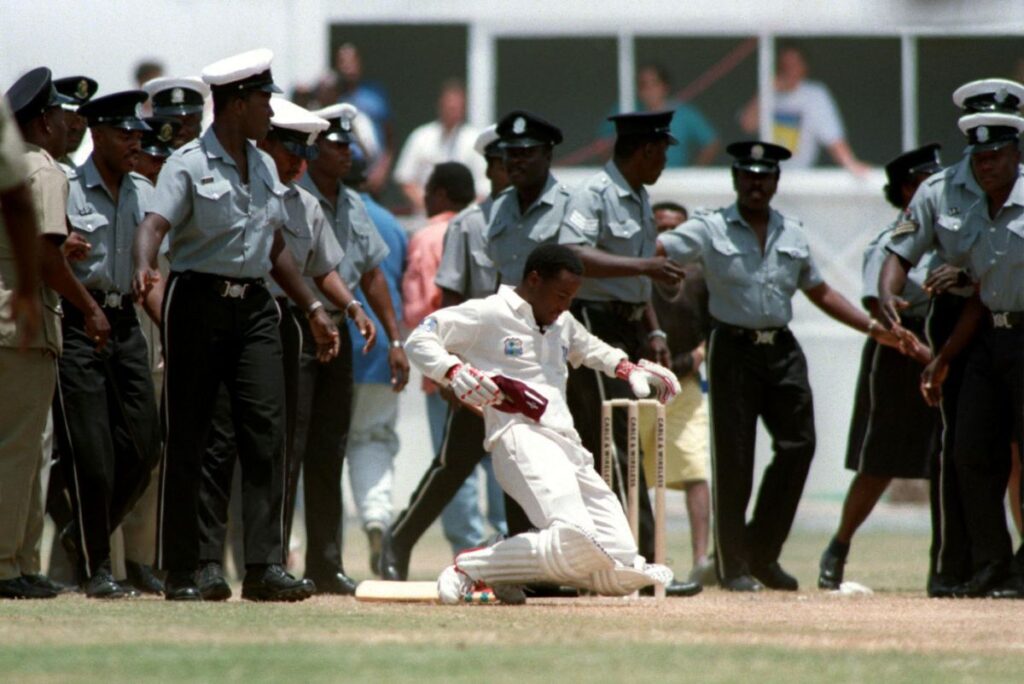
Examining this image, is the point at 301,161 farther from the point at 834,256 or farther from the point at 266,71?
the point at 834,256

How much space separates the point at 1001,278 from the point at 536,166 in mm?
2491

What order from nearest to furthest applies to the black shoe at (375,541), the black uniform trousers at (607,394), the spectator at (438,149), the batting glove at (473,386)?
the batting glove at (473,386), the black uniform trousers at (607,394), the black shoe at (375,541), the spectator at (438,149)

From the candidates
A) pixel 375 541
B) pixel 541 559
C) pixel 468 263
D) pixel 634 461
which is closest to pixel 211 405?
pixel 541 559

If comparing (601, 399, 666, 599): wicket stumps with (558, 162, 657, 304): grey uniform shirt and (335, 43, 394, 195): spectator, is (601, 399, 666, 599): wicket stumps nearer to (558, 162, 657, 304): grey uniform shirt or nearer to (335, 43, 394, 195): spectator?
(558, 162, 657, 304): grey uniform shirt

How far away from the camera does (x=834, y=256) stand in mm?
20000

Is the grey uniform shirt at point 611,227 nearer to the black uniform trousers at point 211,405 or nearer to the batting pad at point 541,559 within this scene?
the batting pad at point 541,559

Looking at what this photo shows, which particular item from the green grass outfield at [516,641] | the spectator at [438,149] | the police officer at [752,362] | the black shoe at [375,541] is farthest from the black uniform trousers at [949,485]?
the spectator at [438,149]

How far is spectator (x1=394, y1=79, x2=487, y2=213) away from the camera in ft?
64.1

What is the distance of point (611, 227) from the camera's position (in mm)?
11578

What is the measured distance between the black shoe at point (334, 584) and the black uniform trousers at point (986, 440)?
3.28 meters

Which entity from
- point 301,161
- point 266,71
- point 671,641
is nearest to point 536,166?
point 301,161

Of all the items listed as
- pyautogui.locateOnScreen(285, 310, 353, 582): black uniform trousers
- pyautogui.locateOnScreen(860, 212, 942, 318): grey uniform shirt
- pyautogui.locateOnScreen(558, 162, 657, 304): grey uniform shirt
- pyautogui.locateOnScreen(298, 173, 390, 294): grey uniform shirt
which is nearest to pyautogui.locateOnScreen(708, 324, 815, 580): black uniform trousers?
pyautogui.locateOnScreen(860, 212, 942, 318): grey uniform shirt

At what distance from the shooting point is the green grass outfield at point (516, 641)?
7.29 metres

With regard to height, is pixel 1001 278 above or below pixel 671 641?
above
